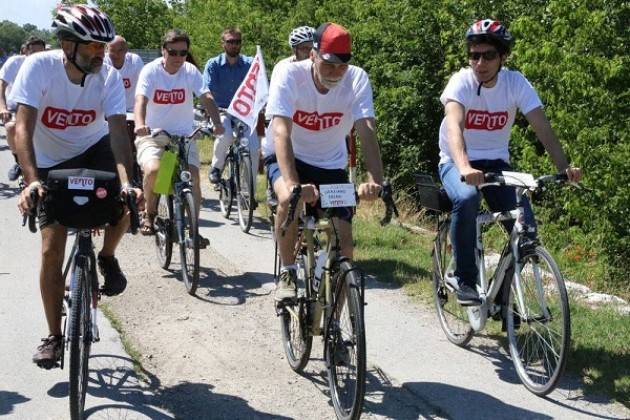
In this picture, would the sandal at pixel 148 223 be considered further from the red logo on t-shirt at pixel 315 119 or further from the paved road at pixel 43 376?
the red logo on t-shirt at pixel 315 119

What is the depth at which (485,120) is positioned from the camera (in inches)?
239

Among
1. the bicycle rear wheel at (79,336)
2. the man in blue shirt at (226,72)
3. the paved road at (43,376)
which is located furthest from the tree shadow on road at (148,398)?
the man in blue shirt at (226,72)

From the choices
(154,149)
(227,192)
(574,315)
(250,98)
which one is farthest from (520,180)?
(227,192)

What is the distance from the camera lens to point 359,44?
1461cm

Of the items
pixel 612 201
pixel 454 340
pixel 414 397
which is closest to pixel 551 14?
pixel 612 201

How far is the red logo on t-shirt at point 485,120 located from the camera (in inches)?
238

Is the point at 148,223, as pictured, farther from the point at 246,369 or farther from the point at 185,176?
the point at 246,369

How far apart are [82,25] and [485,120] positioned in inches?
104

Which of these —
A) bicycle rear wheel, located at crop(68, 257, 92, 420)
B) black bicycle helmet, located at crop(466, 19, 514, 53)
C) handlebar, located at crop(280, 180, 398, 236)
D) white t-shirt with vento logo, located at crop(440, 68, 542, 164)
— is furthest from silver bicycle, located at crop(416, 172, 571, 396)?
bicycle rear wheel, located at crop(68, 257, 92, 420)

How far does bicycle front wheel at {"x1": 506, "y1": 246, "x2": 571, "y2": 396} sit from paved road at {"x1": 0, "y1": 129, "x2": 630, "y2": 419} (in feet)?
0.44

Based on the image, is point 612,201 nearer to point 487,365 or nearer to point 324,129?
point 487,365

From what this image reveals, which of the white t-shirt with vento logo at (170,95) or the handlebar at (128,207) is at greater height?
the white t-shirt with vento logo at (170,95)

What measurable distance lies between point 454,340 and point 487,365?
1.56 feet

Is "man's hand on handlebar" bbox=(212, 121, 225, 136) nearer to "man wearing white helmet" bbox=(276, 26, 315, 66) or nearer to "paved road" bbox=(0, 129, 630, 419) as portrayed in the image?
"man wearing white helmet" bbox=(276, 26, 315, 66)
